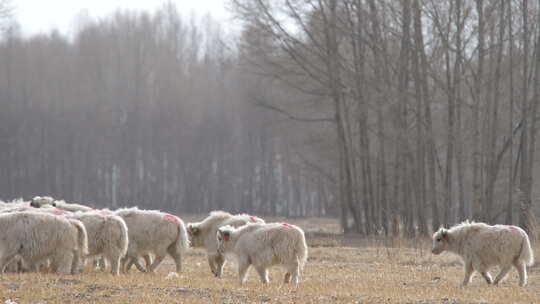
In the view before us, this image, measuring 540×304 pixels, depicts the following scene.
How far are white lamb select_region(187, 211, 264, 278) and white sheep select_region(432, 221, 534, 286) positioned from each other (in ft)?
14.6

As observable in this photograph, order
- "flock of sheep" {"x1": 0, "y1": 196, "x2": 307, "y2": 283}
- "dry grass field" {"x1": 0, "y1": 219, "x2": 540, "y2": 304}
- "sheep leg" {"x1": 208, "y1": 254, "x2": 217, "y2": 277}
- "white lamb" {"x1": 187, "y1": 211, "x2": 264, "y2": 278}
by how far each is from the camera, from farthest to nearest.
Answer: "white lamb" {"x1": 187, "y1": 211, "x2": 264, "y2": 278} → "sheep leg" {"x1": 208, "y1": 254, "x2": 217, "y2": 277} → "flock of sheep" {"x1": 0, "y1": 196, "x2": 307, "y2": 283} → "dry grass field" {"x1": 0, "y1": 219, "x2": 540, "y2": 304}

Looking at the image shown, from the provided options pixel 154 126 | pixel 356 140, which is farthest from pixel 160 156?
pixel 356 140

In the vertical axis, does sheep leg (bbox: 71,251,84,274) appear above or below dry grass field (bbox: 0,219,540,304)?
above

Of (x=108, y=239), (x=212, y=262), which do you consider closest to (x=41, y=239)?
(x=108, y=239)

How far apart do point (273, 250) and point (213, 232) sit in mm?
4245

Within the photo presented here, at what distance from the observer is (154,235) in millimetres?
17734

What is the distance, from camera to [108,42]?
78.5m

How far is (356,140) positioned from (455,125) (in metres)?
12.8

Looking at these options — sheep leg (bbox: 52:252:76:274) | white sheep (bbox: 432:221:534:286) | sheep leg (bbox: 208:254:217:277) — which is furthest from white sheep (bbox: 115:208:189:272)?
white sheep (bbox: 432:221:534:286)

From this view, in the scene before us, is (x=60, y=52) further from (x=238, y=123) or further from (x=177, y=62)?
(x=238, y=123)

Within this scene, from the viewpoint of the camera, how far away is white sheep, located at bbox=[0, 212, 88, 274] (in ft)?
50.4

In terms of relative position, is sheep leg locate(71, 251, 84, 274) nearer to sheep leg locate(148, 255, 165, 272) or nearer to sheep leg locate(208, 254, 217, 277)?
sheep leg locate(148, 255, 165, 272)

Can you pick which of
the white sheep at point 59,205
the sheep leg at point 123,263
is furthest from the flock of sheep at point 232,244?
the white sheep at point 59,205

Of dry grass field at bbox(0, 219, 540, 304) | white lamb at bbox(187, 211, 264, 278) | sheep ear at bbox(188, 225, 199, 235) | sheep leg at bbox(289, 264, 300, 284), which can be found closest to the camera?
dry grass field at bbox(0, 219, 540, 304)
